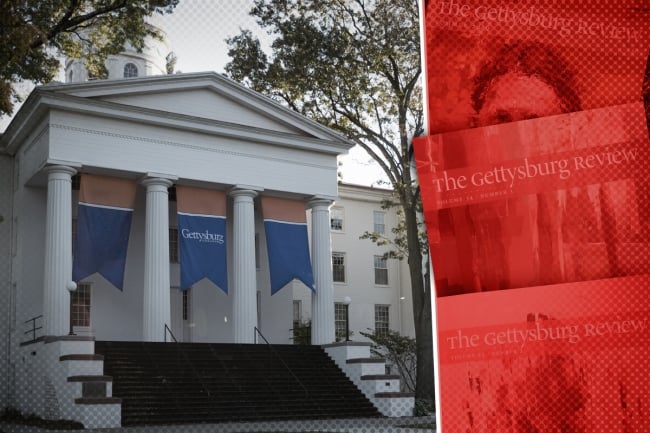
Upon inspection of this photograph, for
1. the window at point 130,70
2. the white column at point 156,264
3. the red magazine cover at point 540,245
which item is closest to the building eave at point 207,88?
the white column at point 156,264

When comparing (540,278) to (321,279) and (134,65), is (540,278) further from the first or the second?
(134,65)

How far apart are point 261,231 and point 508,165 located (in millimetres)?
23511


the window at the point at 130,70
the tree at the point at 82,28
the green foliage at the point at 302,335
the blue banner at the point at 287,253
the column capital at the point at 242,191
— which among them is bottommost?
the green foliage at the point at 302,335

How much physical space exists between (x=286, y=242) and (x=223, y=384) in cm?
535

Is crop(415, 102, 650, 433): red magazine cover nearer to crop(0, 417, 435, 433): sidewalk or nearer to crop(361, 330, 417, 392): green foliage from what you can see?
crop(0, 417, 435, 433): sidewalk

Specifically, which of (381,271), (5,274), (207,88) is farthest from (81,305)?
(381,271)

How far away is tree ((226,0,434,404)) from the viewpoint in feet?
76.4

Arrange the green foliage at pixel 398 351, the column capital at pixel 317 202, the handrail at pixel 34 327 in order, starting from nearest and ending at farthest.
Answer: the handrail at pixel 34 327
the column capital at pixel 317 202
the green foliage at pixel 398 351

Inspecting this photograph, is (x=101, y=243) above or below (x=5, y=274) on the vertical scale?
above

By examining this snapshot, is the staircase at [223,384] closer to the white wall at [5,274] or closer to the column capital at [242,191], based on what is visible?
the white wall at [5,274]

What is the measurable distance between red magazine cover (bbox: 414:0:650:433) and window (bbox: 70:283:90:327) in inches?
823

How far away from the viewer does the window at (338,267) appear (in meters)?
33.5

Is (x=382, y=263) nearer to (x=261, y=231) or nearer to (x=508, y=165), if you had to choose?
(x=261, y=231)

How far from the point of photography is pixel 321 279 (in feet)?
79.6
